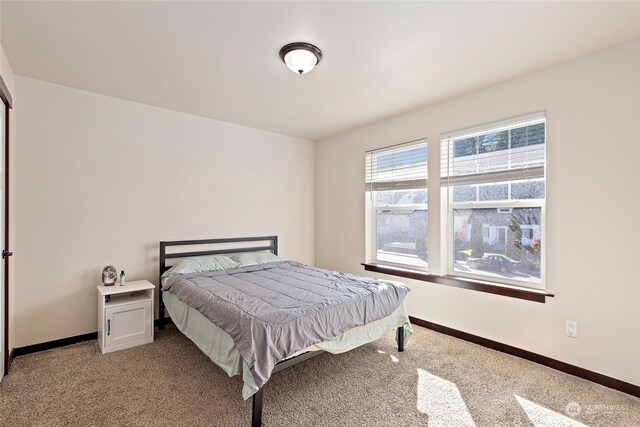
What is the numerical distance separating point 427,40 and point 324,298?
203cm

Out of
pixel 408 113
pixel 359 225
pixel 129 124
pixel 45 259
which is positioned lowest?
pixel 45 259

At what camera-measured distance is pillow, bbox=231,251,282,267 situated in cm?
376

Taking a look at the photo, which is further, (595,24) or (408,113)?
(408,113)

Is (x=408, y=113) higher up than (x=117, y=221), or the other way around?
(x=408, y=113)

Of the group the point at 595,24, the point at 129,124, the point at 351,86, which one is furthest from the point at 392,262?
the point at 129,124

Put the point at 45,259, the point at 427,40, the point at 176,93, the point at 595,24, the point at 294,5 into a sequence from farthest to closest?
the point at 176,93 < the point at 45,259 < the point at 427,40 < the point at 595,24 < the point at 294,5

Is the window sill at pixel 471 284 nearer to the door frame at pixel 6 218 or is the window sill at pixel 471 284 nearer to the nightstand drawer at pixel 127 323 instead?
the nightstand drawer at pixel 127 323

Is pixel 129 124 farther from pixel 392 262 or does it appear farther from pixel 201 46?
pixel 392 262

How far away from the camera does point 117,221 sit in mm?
3295

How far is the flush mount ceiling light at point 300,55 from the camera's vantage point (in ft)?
7.35

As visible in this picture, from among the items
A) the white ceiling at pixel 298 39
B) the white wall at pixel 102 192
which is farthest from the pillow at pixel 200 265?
the white ceiling at pixel 298 39

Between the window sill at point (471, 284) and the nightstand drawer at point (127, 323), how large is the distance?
263 cm

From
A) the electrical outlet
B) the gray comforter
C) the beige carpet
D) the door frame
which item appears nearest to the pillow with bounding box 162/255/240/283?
the gray comforter

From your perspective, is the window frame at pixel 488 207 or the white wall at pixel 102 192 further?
the white wall at pixel 102 192
